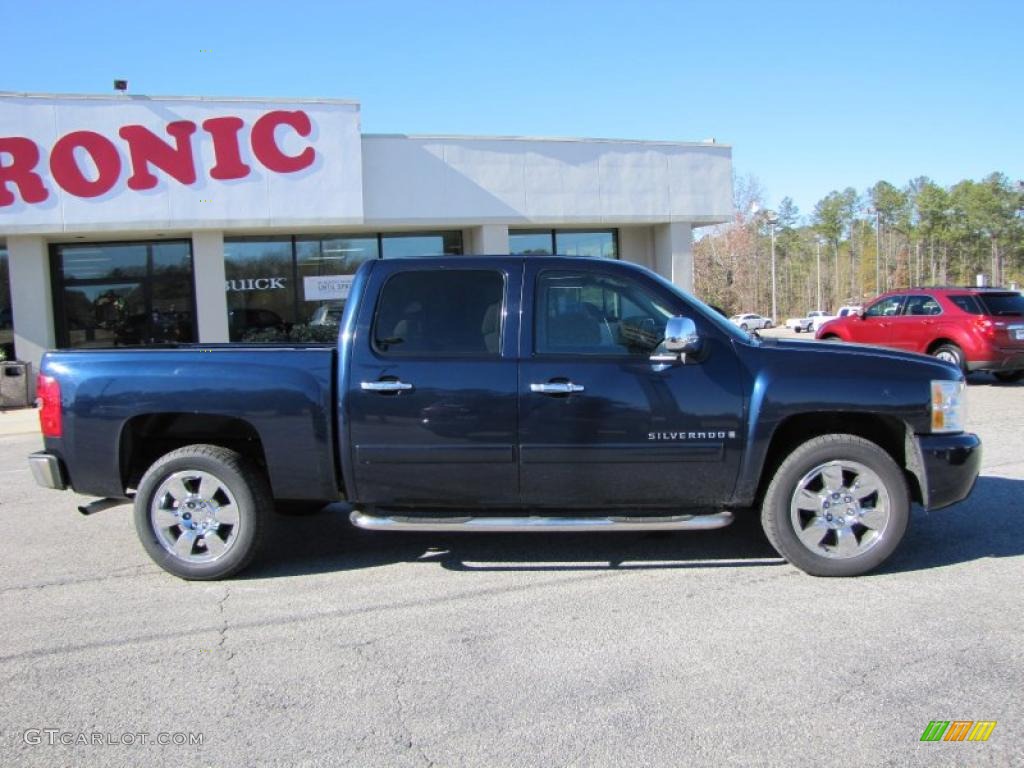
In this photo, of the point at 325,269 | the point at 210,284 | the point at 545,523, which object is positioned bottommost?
the point at 545,523

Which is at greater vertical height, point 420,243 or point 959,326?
point 420,243

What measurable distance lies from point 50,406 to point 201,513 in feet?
3.73

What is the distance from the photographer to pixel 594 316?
480cm

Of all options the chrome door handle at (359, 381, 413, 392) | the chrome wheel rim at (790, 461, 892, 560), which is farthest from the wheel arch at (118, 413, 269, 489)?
the chrome wheel rim at (790, 461, 892, 560)

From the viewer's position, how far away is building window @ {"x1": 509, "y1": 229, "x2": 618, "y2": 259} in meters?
18.2

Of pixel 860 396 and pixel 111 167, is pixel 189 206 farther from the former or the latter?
pixel 860 396

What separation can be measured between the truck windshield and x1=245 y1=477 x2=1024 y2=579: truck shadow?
9024 mm

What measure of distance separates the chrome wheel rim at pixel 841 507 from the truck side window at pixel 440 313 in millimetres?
1979

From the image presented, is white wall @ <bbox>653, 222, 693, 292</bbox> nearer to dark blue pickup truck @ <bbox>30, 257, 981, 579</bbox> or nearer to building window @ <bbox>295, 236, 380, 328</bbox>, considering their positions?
building window @ <bbox>295, 236, 380, 328</bbox>

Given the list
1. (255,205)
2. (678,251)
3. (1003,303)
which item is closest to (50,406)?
(255,205)

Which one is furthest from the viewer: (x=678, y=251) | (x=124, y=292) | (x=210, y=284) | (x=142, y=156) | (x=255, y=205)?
(x=678, y=251)

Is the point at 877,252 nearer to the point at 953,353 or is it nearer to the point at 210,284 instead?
the point at 953,353

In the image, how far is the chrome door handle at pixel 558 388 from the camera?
15.1 ft

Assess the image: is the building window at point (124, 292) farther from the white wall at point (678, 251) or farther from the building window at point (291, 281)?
the white wall at point (678, 251)
